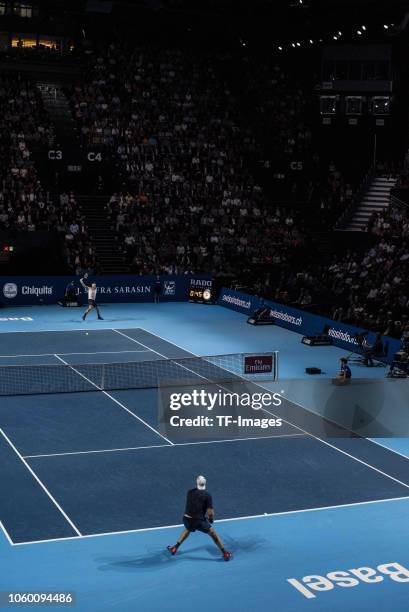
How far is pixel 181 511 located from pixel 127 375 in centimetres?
1417

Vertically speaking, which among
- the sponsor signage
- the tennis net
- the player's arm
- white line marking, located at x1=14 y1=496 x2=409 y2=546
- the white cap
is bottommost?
white line marking, located at x1=14 y1=496 x2=409 y2=546

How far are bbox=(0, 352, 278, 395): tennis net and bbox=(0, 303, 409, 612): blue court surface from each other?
1.00 metres

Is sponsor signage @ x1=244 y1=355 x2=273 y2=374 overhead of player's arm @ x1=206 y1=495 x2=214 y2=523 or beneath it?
beneath

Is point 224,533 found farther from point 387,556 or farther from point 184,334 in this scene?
point 184,334

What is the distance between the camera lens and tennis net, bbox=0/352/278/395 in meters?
33.1

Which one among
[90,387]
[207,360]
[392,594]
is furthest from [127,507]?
[207,360]

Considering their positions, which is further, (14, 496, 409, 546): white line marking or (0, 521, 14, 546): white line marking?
(14, 496, 409, 546): white line marking

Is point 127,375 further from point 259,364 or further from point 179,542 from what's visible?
point 179,542

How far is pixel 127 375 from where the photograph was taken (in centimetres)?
3509

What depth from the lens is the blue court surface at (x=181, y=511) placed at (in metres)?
17.2

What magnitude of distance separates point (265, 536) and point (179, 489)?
3.41 meters

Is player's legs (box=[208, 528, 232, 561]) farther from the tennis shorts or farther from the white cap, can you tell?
the white cap

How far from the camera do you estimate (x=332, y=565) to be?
18.4m

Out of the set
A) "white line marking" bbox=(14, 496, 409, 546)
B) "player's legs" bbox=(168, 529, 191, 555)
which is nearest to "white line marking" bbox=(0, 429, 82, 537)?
"white line marking" bbox=(14, 496, 409, 546)
